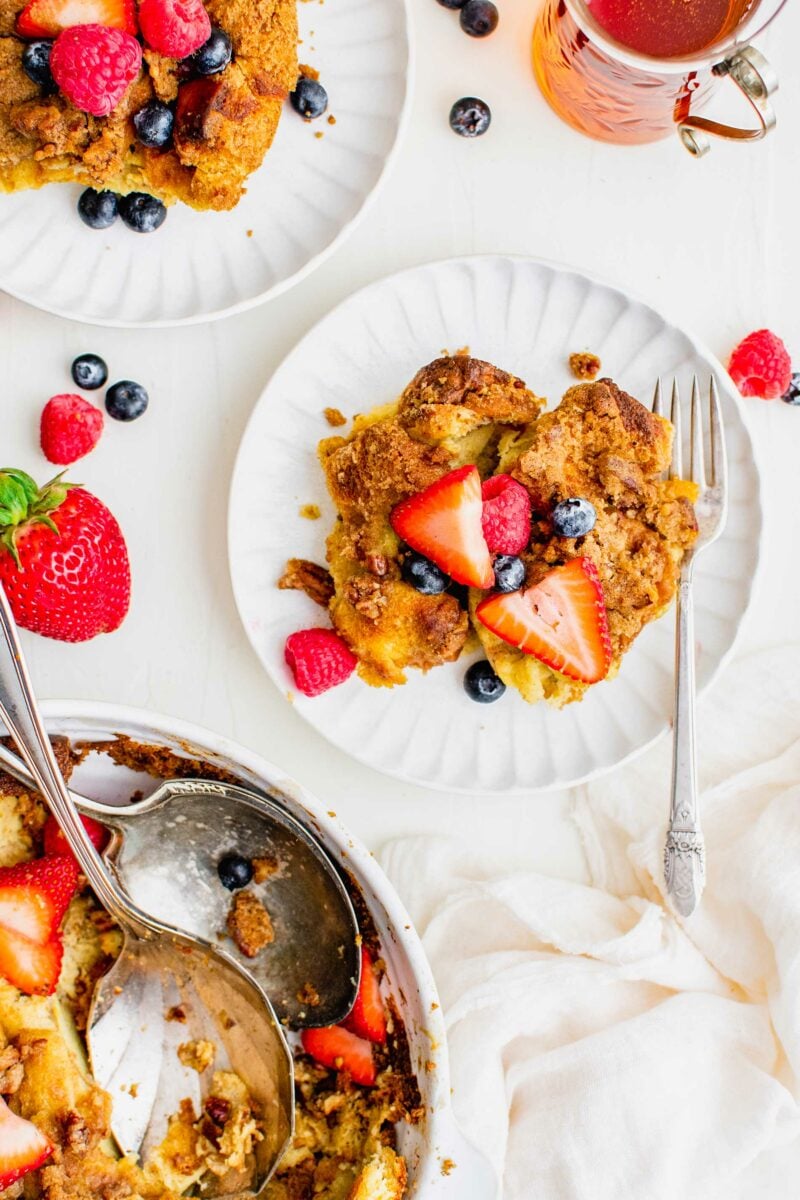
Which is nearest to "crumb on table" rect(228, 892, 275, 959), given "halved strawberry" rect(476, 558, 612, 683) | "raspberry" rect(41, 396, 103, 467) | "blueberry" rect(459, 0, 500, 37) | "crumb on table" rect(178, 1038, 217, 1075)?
"crumb on table" rect(178, 1038, 217, 1075)

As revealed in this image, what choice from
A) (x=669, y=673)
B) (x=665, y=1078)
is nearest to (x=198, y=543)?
(x=669, y=673)

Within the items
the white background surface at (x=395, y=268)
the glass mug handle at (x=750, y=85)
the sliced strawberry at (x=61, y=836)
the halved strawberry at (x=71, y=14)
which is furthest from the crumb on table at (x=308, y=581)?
the glass mug handle at (x=750, y=85)

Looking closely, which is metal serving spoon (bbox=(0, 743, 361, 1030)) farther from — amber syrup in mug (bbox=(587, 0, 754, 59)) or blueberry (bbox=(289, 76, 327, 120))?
amber syrup in mug (bbox=(587, 0, 754, 59))

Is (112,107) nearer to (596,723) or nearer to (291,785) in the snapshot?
(291,785)

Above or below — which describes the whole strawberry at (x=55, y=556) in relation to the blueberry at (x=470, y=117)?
below

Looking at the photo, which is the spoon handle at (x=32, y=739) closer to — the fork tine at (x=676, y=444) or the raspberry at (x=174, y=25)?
the raspberry at (x=174, y=25)

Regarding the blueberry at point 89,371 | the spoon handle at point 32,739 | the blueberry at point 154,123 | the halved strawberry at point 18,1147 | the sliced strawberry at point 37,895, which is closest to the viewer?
the spoon handle at point 32,739

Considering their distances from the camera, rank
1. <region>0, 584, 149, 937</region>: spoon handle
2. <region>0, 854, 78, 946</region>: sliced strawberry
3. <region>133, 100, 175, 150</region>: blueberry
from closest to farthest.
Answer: <region>0, 584, 149, 937</region>: spoon handle
<region>0, 854, 78, 946</region>: sliced strawberry
<region>133, 100, 175, 150</region>: blueberry
